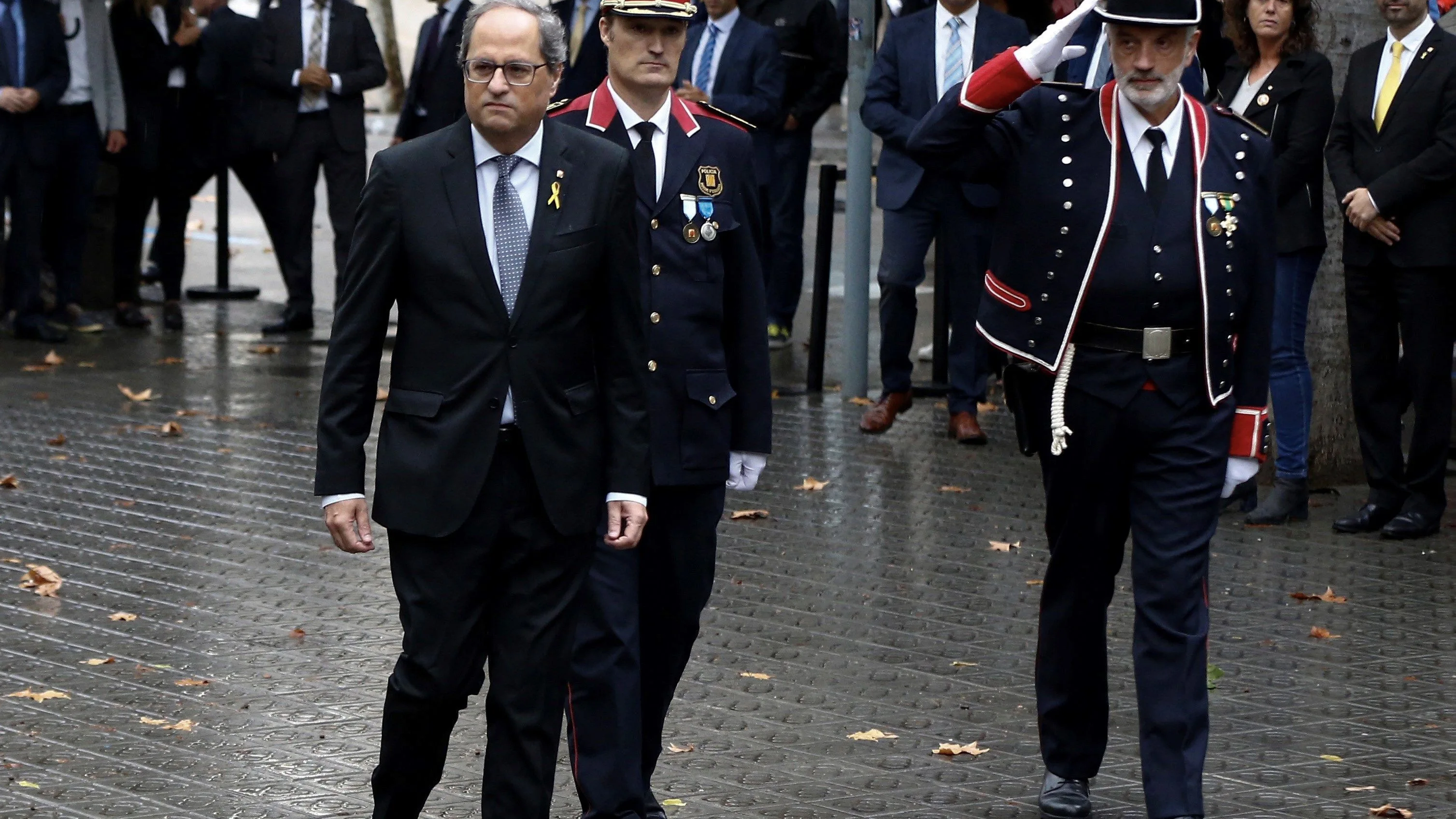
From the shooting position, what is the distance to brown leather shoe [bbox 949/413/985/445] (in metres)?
10.6

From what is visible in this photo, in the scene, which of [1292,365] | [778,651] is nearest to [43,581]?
[778,651]

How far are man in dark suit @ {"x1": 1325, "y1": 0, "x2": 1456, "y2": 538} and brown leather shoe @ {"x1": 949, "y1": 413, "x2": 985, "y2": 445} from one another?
82.8 inches

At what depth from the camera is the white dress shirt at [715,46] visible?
12453 millimetres

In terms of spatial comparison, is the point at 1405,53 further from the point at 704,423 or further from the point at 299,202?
the point at 299,202

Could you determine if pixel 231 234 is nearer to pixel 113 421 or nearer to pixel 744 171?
pixel 113 421

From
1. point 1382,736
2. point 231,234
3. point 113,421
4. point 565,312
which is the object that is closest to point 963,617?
point 1382,736

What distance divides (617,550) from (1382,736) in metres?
2.55

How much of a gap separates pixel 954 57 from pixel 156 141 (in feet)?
20.2

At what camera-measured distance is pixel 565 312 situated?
4.55m

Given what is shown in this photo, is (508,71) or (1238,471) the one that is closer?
(508,71)

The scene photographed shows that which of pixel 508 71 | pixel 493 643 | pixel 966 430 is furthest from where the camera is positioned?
pixel 966 430

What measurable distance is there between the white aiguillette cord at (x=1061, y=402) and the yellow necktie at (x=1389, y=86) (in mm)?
3980

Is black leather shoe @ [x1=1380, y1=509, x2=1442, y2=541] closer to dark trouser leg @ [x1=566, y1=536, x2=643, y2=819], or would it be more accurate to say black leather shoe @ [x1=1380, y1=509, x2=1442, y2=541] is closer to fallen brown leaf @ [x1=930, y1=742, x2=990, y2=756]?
fallen brown leaf @ [x1=930, y1=742, x2=990, y2=756]

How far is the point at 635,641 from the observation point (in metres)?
5.14
